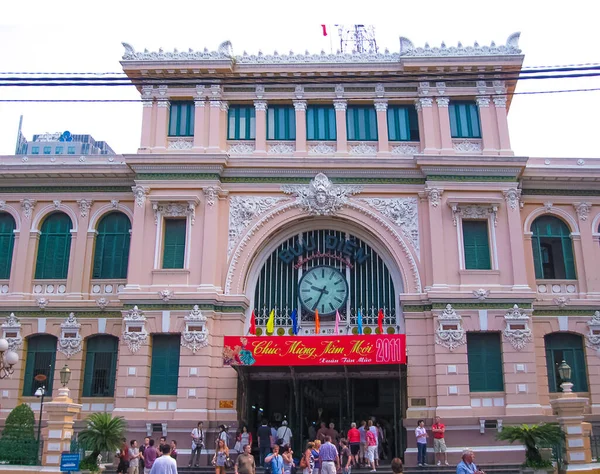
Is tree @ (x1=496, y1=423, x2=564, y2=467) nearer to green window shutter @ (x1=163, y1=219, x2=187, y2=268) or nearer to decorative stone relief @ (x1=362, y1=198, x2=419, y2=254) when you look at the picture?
decorative stone relief @ (x1=362, y1=198, x2=419, y2=254)

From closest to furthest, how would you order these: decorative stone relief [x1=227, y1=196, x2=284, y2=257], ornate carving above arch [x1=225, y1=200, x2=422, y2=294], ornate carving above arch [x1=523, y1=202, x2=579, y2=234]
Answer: ornate carving above arch [x1=225, y1=200, x2=422, y2=294], decorative stone relief [x1=227, y1=196, x2=284, y2=257], ornate carving above arch [x1=523, y1=202, x2=579, y2=234]

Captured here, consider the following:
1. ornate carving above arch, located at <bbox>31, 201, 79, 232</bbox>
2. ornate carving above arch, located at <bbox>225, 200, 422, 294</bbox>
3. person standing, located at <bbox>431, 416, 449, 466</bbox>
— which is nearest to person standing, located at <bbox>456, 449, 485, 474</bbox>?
person standing, located at <bbox>431, 416, 449, 466</bbox>

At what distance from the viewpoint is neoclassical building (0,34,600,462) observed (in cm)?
2920

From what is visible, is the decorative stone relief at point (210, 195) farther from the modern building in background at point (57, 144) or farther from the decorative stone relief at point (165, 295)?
the modern building in background at point (57, 144)

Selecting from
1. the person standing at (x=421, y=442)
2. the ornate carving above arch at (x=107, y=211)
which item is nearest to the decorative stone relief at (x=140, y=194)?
the ornate carving above arch at (x=107, y=211)

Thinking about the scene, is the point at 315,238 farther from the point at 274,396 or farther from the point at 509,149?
the point at 509,149

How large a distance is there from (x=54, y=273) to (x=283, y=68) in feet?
49.0

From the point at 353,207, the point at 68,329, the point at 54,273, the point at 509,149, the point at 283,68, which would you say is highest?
the point at 283,68

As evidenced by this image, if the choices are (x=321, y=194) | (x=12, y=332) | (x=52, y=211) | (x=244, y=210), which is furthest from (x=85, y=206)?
(x=321, y=194)

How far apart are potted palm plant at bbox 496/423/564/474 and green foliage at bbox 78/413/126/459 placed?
13.6m

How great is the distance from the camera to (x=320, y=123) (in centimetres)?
3325

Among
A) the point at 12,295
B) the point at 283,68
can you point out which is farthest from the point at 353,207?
the point at 12,295

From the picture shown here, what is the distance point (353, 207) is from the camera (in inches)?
1249

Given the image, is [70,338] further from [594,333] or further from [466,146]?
[594,333]
